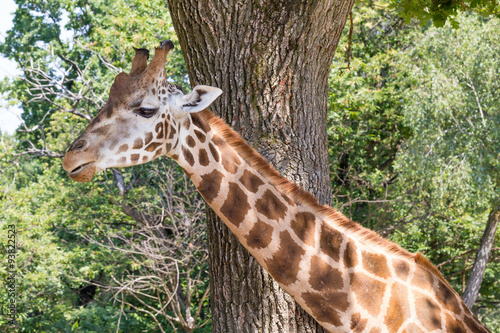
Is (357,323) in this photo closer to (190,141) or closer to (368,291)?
(368,291)

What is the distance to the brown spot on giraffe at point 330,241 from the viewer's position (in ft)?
9.11

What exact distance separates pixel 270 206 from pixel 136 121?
0.84 meters

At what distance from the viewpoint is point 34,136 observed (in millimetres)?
23344

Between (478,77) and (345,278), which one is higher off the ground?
(478,77)

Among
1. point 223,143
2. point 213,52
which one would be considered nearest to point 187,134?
point 223,143

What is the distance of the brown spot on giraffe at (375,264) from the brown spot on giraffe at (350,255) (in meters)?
0.05

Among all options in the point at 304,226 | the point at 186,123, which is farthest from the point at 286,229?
the point at 186,123

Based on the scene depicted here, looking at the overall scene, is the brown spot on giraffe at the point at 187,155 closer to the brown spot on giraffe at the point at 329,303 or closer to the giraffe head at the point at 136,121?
the giraffe head at the point at 136,121

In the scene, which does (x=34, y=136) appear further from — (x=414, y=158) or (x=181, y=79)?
(x=414, y=158)

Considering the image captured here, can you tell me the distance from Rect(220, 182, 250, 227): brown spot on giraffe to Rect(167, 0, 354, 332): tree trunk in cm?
43

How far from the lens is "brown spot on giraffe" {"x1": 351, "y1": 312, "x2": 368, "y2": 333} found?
2.70 metres

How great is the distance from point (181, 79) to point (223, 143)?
36.8 feet

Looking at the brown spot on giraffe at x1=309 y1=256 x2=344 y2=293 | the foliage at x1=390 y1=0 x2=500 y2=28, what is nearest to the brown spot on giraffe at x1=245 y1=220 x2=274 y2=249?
the brown spot on giraffe at x1=309 y1=256 x2=344 y2=293

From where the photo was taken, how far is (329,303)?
270cm
